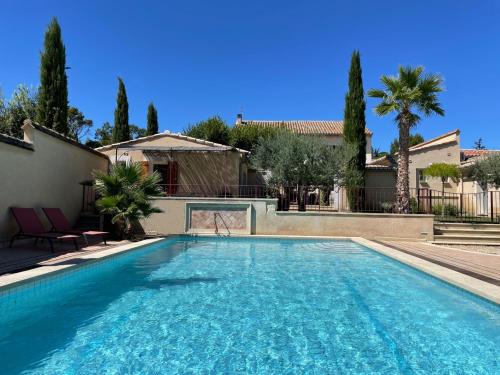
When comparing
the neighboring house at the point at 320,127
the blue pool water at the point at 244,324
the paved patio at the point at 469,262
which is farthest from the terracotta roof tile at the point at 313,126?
the blue pool water at the point at 244,324

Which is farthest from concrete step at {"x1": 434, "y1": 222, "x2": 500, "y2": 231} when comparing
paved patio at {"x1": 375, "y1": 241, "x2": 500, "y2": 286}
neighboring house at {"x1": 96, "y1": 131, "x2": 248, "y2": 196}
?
neighboring house at {"x1": 96, "y1": 131, "x2": 248, "y2": 196}

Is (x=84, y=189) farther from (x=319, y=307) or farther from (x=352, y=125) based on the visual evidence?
(x=352, y=125)

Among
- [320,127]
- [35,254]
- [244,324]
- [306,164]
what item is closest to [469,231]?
[306,164]

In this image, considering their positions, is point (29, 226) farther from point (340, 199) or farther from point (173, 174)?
point (340, 199)

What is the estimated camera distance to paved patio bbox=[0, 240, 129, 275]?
7.47m

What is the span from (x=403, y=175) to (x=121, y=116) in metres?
22.9

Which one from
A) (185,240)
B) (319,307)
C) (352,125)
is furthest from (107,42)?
(319,307)

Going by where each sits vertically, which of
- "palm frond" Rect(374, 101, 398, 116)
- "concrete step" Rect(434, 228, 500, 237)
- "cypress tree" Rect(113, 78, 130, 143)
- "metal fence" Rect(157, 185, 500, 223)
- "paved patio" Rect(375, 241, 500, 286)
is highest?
"cypress tree" Rect(113, 78, 130, 143)

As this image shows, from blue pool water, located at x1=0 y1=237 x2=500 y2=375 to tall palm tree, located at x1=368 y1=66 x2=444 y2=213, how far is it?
889cm

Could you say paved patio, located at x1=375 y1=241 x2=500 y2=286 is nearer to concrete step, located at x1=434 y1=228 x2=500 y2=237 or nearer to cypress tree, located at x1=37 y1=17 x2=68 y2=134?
concrete step, located at x1=434 y1=228 x2=500 y2=237

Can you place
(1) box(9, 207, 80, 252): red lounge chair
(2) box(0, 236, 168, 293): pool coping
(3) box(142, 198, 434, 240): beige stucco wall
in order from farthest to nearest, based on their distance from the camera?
1. (3) box(142, 198, 434, 240): beige stucco wall
2. (1) box(9, 207, 80, 252): red lounge chair
3. (2) box(0, 236, 168, 293): pool coping

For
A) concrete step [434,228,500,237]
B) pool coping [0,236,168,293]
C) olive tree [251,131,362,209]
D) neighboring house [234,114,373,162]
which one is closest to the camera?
pool coping [0,236,168,293]

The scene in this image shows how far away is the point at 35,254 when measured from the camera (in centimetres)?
907

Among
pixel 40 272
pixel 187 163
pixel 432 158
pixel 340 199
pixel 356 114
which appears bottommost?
pixel 40 272
